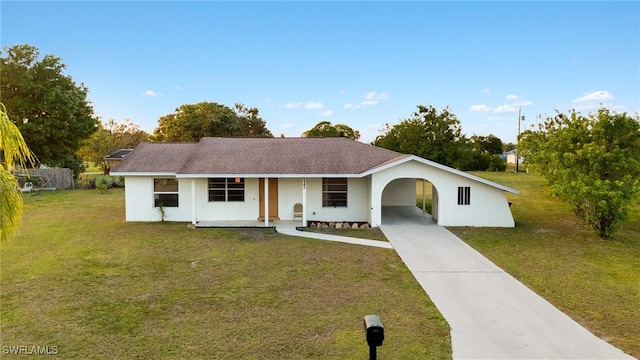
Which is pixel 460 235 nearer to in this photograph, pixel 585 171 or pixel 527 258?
pixel 527 258

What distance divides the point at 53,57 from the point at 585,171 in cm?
3943

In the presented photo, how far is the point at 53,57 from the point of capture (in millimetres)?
31750

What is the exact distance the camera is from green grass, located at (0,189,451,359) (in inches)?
227

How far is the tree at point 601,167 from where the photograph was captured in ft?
41.0

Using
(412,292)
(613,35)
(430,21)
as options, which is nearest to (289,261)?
(412,292)

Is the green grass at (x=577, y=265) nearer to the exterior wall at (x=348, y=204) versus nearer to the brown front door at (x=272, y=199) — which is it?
the exterior wall at (x=348, y=204)

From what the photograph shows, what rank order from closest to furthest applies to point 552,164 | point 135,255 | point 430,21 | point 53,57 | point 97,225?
point 135,255, point 552,164, point 97,225, point 430,21, point 53,57

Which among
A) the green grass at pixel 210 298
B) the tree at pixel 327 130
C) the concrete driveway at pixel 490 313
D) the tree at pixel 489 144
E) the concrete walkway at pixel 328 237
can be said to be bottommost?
the concrete driveway at pixel 490 313

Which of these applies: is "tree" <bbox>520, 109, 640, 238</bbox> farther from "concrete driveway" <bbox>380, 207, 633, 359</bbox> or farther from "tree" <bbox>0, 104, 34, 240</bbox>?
"tree" <bbox>0, 104, 34, 240</bbox>

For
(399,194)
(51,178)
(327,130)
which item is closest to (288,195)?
(399,194)

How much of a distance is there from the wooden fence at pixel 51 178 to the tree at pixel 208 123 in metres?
20.8

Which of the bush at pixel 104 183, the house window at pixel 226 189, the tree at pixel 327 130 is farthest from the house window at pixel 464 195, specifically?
the tree at pixel 327 130

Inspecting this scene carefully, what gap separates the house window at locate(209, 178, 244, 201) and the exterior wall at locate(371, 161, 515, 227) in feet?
19.7

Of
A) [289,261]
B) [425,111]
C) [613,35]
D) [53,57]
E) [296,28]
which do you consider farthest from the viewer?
[53,57]
